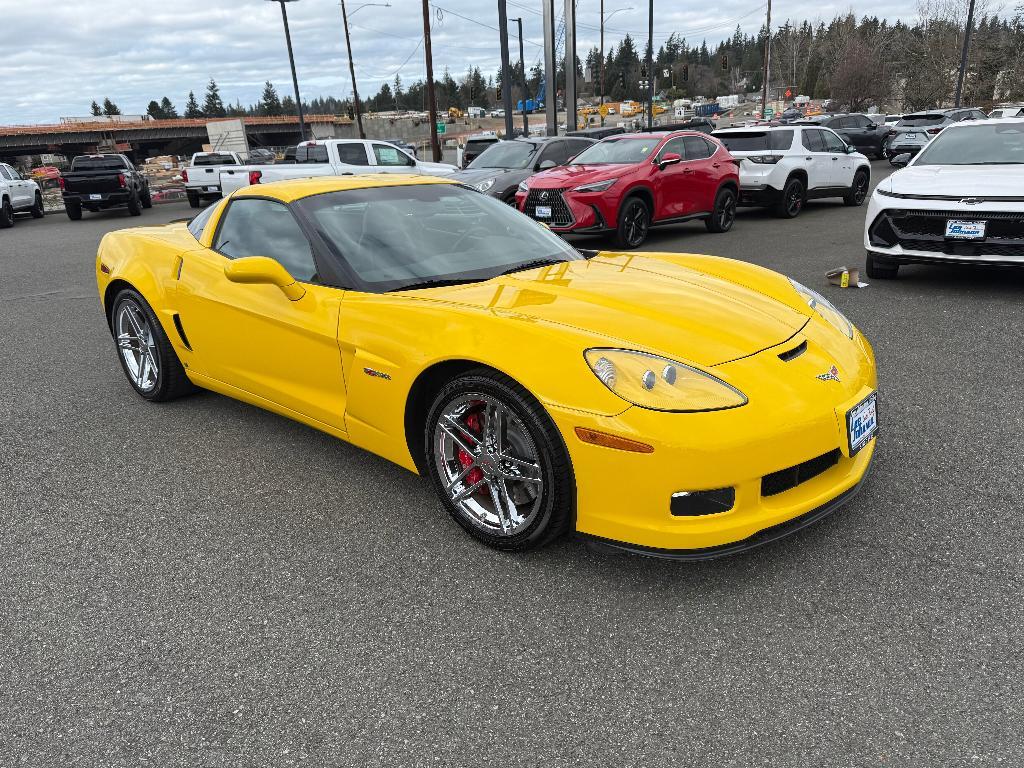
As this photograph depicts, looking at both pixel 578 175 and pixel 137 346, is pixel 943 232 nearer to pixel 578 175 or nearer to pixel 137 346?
pixel 578 175

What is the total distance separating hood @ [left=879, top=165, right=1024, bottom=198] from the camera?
6449mm

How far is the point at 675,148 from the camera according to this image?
11.5 m

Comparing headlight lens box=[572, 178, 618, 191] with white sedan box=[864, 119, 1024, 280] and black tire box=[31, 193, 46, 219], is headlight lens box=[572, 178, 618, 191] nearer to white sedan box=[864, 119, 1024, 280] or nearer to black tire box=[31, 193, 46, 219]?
white sedan box=[864, 119, 1024, 280]

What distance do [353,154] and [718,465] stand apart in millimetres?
16379

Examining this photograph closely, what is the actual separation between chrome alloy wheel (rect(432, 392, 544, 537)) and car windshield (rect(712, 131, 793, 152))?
12375mm

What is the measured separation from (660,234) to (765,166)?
8.46ft

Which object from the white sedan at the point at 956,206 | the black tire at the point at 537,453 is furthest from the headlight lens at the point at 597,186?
the black tire at the point at 537,453

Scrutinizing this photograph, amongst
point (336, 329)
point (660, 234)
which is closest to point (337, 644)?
point (336, 329)

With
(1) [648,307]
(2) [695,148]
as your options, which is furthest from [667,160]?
(1) [648,307]

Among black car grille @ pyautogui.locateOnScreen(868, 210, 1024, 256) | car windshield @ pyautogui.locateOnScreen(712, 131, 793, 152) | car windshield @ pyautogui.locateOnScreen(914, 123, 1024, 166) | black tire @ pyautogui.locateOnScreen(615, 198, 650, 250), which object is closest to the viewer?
black car grille @ pyautogui.locateOnScreen(868, 210, 1024, 256)

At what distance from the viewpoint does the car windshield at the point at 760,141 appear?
13520mm

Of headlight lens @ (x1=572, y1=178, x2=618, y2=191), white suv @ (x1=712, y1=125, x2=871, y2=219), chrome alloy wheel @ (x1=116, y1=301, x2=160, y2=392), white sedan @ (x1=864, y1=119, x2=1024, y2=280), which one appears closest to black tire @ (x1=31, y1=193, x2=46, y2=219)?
headlight lens @ (x1=572, y1=178, x2=618, y2=191)

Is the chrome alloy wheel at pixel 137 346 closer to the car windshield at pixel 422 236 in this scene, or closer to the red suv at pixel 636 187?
the car windshield at pixel 422 236

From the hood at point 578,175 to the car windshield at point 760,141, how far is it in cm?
403
